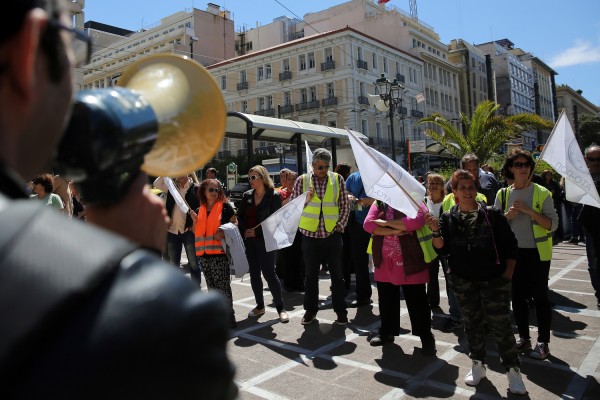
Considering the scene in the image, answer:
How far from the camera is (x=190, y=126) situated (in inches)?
47.3

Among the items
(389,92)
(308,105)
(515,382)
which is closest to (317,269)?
(515,382)

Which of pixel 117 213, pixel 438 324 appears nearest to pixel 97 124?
pixel 117 213

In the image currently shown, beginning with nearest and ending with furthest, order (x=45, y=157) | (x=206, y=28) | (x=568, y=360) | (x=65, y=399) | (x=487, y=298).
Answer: (x=65, y=399) → (x=45, y=157) → (x=487, y=298) → (x=568, y=360) → (x=206, y=28)

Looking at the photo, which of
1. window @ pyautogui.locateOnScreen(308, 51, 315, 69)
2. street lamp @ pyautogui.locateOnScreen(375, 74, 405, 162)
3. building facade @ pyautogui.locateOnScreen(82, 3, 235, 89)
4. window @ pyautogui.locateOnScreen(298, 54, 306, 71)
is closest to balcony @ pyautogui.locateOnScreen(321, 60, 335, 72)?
window @ pyautogui.locateOnScreen(308, 51, 315, 69)

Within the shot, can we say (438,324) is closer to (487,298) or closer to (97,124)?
(487,298)

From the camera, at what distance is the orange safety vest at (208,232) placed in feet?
17.9

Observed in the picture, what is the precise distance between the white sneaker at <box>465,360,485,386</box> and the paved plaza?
2.1 inches

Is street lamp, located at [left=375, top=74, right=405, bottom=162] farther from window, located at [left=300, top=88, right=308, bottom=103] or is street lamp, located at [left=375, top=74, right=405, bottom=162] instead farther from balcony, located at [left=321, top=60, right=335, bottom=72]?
window, located at [left=300, top=88, right=308, bottom=103]

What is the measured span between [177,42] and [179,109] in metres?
62.3

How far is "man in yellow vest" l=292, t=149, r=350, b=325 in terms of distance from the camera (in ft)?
17.9

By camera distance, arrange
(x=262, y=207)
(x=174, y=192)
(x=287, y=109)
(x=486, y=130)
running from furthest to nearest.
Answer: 1. (x=287, y=109)
2. (x=486, y=130)
3. (x=262, y=207)
4. (x=174, y=192)

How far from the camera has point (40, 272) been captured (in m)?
0.53

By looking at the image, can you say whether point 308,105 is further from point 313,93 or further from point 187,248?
point 187,248

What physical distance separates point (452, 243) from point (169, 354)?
12.0 ft
